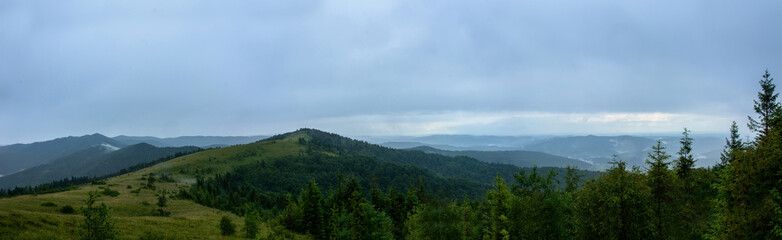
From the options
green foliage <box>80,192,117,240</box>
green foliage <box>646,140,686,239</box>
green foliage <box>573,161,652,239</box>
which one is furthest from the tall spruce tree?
green foliage <box>80,192,117,240</box>

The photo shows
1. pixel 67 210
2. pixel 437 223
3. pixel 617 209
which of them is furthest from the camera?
pixel 67 210

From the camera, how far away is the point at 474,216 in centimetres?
3969

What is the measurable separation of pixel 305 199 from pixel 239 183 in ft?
511

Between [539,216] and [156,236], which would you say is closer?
[539,216]

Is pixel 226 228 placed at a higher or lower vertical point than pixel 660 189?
lower

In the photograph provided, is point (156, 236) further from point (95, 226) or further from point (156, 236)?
point (95, 226)

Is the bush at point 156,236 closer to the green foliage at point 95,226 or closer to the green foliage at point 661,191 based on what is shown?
the green foliage at point 95,226

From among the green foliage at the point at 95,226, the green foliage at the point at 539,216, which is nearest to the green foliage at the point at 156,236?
the green foliage at the point at 95,226

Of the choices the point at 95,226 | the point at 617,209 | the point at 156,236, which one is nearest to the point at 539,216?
the point at 617,209

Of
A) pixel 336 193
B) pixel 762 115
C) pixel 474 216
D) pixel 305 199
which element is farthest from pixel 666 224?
pixel 336 193

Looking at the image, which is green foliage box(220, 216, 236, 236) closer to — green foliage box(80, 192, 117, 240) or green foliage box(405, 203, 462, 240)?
green foliage box(405, 203, 462, 240)

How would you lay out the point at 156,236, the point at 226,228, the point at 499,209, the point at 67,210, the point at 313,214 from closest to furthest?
the point at 499,209 < the point at 156,236 < the point at 226,228 < the point at 67,210 < the point at 313,214

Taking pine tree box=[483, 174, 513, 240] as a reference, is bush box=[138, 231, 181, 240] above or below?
below

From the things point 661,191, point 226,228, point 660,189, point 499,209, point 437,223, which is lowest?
point 226,228
